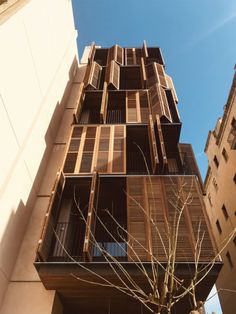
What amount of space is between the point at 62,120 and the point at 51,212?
7.84m

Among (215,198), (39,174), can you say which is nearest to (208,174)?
(215,198)

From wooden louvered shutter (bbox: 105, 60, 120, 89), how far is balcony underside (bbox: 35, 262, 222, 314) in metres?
11.3

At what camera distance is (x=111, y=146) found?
12.0m

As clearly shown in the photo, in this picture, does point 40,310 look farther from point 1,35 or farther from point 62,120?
point 62,120

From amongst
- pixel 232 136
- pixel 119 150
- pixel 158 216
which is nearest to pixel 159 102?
pixel 119 150

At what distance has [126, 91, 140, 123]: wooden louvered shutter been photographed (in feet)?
45.3

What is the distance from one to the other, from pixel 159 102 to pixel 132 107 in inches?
57.9

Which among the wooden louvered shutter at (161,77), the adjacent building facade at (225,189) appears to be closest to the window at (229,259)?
the adjacent building facade at (225,189)

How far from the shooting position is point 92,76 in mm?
17031

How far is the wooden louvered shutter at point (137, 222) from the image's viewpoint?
7758 millimetres

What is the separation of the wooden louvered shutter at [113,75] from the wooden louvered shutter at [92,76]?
687 millimetres

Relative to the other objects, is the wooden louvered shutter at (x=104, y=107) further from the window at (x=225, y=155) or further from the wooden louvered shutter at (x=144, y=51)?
the window at (x=225, y=155)

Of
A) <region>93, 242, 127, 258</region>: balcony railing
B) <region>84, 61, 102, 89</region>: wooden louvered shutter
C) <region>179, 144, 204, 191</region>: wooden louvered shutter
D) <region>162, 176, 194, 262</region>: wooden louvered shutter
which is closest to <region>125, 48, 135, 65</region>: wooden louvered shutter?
<region>84, 61, 102, 89</region>: wooden louvered shutter

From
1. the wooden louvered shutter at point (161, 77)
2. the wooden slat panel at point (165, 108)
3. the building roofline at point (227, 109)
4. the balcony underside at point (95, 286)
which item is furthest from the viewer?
the building roofline at point (227, 109)
